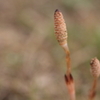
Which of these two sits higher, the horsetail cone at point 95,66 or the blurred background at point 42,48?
the blurred background at point 42,48

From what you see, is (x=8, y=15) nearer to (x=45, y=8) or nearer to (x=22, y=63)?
(x=45, y=8)

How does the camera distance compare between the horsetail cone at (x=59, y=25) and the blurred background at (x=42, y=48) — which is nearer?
the horsetail cone at (x=59, y=25)

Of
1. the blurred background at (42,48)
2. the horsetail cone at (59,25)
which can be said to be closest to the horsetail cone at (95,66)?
the horsetail cone at (59,25)

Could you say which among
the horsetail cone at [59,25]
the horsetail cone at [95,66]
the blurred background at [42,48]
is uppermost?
the blurred background at [42,48]

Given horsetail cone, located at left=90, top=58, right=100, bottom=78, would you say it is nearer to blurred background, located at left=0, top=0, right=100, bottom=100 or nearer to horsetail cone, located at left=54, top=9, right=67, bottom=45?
horsetail cone, located at left=54, top=9, right=67, bottom=45

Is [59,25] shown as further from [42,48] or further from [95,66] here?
[42,48]

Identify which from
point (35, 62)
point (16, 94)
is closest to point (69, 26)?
point (35, 62)

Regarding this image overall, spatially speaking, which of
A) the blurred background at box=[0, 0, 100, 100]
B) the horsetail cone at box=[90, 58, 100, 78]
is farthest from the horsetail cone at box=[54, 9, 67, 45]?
the blurred background at box=[0, 0, 100, 100]

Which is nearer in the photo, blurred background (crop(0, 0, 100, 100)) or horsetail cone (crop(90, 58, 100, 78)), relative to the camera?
horsetail cone (crop(90, 58, 100, 78))

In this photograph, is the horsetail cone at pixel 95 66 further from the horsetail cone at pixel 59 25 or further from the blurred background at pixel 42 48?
the blurred background at pixel 42 48

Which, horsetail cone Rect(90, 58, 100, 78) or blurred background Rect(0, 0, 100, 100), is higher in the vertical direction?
blurred background Rect(0, 0, 100, 100)
